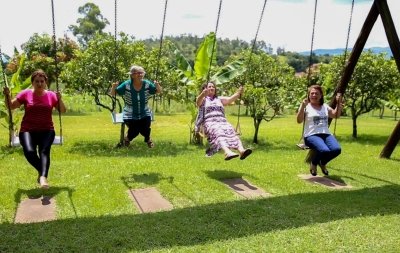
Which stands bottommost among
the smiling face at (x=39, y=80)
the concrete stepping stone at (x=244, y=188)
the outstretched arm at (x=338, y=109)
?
the concrete stepping stone at (x=244, y=188)

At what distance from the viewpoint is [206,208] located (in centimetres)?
519

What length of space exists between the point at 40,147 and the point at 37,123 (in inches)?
12.3

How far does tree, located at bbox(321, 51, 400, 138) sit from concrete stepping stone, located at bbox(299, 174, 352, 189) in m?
6.79

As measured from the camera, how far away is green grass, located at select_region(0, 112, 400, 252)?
4.17m

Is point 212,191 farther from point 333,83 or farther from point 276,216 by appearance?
point 333,83

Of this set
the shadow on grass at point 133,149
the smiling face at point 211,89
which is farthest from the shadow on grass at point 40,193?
the shadow on grass at point 133,149

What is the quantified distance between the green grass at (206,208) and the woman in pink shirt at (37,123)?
1.86 feet

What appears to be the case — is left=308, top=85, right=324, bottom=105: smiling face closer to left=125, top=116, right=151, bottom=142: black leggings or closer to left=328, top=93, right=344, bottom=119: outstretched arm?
left=328, top=93, right=344, bottom=119: outstretched arm

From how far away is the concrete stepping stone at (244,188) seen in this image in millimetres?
5996

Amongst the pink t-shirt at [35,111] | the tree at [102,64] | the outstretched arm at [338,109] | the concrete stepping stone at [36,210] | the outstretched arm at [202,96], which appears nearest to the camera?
the concrete stepping stone at [36,210]

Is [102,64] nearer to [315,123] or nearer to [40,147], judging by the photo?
[40,147]

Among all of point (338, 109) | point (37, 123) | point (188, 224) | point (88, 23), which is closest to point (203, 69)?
point (338, 109)

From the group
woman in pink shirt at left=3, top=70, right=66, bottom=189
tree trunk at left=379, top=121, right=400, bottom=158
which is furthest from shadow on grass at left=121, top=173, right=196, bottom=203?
tree trunk at left=379, top=121, right=400, bottom=158

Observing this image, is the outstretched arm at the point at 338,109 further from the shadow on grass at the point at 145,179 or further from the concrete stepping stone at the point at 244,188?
the shadow on grass at the point at 145,179
